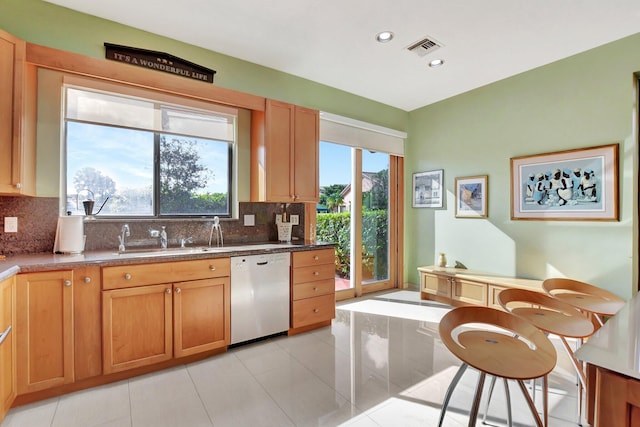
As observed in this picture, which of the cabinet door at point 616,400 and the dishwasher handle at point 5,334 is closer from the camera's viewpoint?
the cabinet door at point 616,400

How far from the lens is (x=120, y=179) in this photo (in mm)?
2850

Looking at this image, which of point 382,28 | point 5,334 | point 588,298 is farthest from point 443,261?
point 5,334

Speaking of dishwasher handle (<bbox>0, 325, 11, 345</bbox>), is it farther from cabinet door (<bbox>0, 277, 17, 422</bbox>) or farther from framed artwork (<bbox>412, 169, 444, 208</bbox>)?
framed artwork (<bbox>412, 169, 444, 208</bbox>)

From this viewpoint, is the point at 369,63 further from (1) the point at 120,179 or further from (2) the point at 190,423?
(2) the point at 190,423

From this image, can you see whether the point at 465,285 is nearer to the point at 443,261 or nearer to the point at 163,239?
the point at 443,261

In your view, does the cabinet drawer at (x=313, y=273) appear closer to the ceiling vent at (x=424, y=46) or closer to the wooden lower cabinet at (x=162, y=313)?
the wooden lower cabinet at (x=162, y=313)

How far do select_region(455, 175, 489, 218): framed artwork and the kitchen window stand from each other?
3.21m

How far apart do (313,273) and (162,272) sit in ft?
4.92

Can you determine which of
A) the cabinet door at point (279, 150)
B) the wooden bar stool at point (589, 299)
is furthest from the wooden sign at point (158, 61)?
the wooden bar stool at point (589, 299)

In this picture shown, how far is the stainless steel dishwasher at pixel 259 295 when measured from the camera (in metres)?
2.79

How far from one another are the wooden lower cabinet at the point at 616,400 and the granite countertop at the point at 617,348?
2 centimetres

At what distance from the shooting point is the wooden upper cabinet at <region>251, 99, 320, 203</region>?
10.9 ft

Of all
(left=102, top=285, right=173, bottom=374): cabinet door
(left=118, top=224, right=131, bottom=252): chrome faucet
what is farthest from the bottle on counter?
(left=118, top=224, right=131, bottom=252): chrome faucet

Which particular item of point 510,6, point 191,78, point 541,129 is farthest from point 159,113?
point 541,129
